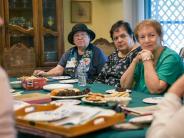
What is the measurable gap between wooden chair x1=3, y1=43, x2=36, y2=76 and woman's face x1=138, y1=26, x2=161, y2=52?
70.7 inches

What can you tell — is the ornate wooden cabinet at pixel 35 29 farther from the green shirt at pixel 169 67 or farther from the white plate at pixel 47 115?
the white plate at pixel 47 115

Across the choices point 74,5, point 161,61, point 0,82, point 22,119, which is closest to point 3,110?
point 0,82

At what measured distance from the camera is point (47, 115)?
1426mm

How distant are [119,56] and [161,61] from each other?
65 centimetres

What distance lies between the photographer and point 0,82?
0.96m

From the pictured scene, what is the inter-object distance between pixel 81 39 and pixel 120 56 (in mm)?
608

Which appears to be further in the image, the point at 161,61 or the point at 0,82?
the point at 161,61

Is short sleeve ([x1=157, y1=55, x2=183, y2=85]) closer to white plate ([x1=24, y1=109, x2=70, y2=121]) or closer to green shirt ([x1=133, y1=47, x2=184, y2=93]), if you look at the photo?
green shirt ([x1=133, y1=47, x2=184, y2=93])

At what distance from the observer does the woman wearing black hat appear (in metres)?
3.34

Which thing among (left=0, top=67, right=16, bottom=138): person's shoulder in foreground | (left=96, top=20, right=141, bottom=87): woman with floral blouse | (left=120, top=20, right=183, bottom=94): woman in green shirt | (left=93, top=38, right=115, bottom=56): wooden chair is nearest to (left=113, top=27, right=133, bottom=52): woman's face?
(left=96, top=20, right=141, bottom=87): woman with floral blouse

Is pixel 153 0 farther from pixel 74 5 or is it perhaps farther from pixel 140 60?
pixel 140 60

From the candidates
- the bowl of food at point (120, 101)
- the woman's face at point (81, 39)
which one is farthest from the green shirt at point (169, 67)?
the woman's face at point (81, 39)

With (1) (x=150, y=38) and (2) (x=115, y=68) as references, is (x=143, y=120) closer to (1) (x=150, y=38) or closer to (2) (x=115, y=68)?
(1) (x=150, y=38)

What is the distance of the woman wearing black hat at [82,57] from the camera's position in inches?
131
